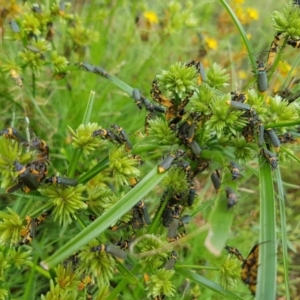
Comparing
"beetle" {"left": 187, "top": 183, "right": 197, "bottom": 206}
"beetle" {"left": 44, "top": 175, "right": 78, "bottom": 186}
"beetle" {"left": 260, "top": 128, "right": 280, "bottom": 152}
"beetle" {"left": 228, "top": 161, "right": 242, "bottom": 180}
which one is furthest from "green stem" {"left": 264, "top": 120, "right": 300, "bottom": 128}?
"beetle" {"left": 44, "top": 175, "right": 78, "bottom": 186}

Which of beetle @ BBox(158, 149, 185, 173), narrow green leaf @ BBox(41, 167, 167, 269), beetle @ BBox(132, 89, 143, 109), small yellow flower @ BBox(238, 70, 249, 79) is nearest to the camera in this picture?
narrow green leaf @ BBox(41, 167, 167, 269)

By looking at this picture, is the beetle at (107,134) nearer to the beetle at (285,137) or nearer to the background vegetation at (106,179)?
the background vegetation at (106,179)

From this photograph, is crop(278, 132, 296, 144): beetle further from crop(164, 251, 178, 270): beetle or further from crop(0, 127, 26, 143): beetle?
crop(0, 127, 26, 143): beetle

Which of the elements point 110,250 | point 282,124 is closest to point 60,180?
point 110,250

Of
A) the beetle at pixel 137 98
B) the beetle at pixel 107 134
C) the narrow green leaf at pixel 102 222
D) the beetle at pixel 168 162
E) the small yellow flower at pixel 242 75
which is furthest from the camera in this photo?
the small yellow flower at pixel 242 75

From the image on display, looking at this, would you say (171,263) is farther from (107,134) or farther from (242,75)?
(242,75)

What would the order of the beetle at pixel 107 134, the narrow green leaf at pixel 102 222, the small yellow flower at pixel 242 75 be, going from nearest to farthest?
the narrow green leaf at pixel 102 222
the beetle at pixel 107 134
the small yellow flower at pixel 242 75

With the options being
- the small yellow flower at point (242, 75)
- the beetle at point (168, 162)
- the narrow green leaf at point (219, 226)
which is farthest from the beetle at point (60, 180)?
the small yellow flower at point (242, 75)

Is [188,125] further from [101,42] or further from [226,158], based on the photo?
[101,42]
